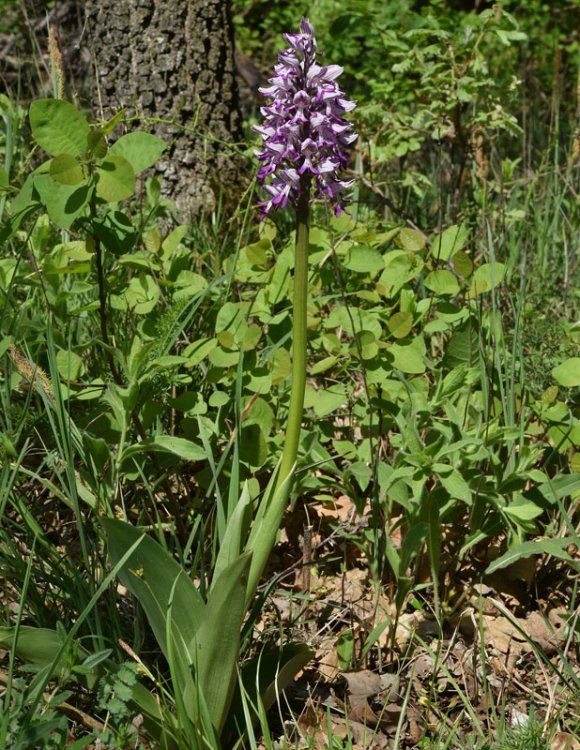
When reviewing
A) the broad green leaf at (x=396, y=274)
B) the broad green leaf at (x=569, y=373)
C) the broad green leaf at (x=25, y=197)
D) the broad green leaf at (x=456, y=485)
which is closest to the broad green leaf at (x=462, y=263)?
the broad green leaf at (x=396, y=274)

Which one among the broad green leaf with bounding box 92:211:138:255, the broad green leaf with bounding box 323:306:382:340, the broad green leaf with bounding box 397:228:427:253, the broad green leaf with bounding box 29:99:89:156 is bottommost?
the broad green leaf with bounding box 323:306:382:340

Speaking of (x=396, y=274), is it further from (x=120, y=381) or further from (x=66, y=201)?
(x=66, y=201)

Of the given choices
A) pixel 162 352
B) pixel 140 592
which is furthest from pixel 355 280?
pixel 140 592

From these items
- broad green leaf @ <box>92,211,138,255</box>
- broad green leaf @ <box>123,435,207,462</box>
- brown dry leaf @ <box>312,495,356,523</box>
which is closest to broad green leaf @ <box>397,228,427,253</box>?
brown dry leaf @ <box>312,495,356,523</box>

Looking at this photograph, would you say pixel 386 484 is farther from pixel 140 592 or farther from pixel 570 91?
pixel 570 91

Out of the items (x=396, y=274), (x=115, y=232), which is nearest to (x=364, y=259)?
(x=396, y=274)

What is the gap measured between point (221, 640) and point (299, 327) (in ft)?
1.81

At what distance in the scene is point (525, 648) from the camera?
201 centimetres

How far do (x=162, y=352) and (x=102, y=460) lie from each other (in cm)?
29

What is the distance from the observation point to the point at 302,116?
131cm

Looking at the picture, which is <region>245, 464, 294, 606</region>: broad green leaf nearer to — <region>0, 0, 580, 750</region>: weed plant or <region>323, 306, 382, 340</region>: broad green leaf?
<region>0, 0, 580, 750</region>: weed plant

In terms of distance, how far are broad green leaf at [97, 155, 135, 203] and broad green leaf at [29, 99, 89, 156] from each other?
7cm

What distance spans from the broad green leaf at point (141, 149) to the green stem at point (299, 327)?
1.35ft

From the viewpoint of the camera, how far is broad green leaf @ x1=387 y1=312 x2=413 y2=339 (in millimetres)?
2031
